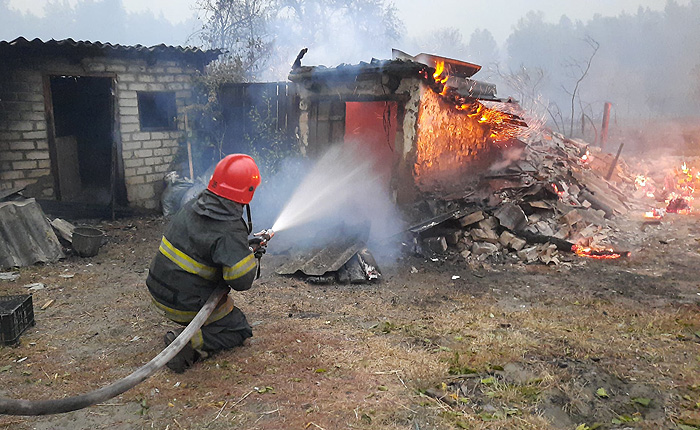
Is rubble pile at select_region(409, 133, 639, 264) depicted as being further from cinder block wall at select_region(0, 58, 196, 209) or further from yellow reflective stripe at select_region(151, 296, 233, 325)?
cinder block wall at select_region(0, 58, 196, 209)

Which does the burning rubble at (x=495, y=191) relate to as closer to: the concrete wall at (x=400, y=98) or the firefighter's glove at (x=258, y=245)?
the concrete wall at (x=400, y=98)

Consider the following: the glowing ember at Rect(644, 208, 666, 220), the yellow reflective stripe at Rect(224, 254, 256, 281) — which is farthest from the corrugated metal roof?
the glowing ember at Rect(644, 208, 666, 220)

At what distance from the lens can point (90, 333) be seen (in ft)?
16.6

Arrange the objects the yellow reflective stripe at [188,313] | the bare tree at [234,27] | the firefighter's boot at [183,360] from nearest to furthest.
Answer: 1. the firefighter's boot at [183,360]
2. the yellow reflective stripe at [188,313]
3. the bare tree at [234,27]

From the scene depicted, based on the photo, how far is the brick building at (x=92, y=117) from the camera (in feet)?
31.9

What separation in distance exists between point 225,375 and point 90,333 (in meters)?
2.18

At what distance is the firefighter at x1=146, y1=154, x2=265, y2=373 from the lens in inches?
151

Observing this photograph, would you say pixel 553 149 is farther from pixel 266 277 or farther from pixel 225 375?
pixel 225 375

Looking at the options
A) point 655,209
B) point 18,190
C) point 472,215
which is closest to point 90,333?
point 18,190

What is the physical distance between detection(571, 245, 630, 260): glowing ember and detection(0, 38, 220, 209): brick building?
9.79 metres

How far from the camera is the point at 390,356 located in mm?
4215

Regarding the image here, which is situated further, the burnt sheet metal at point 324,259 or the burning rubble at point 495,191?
the burning rubble at point 495,191

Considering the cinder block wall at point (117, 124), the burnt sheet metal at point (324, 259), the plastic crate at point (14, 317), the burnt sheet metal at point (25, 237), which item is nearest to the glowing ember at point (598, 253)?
the burnt sheet metal at point (324, 259)

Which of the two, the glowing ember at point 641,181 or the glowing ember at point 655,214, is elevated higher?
the glowing ember at point 641,181
